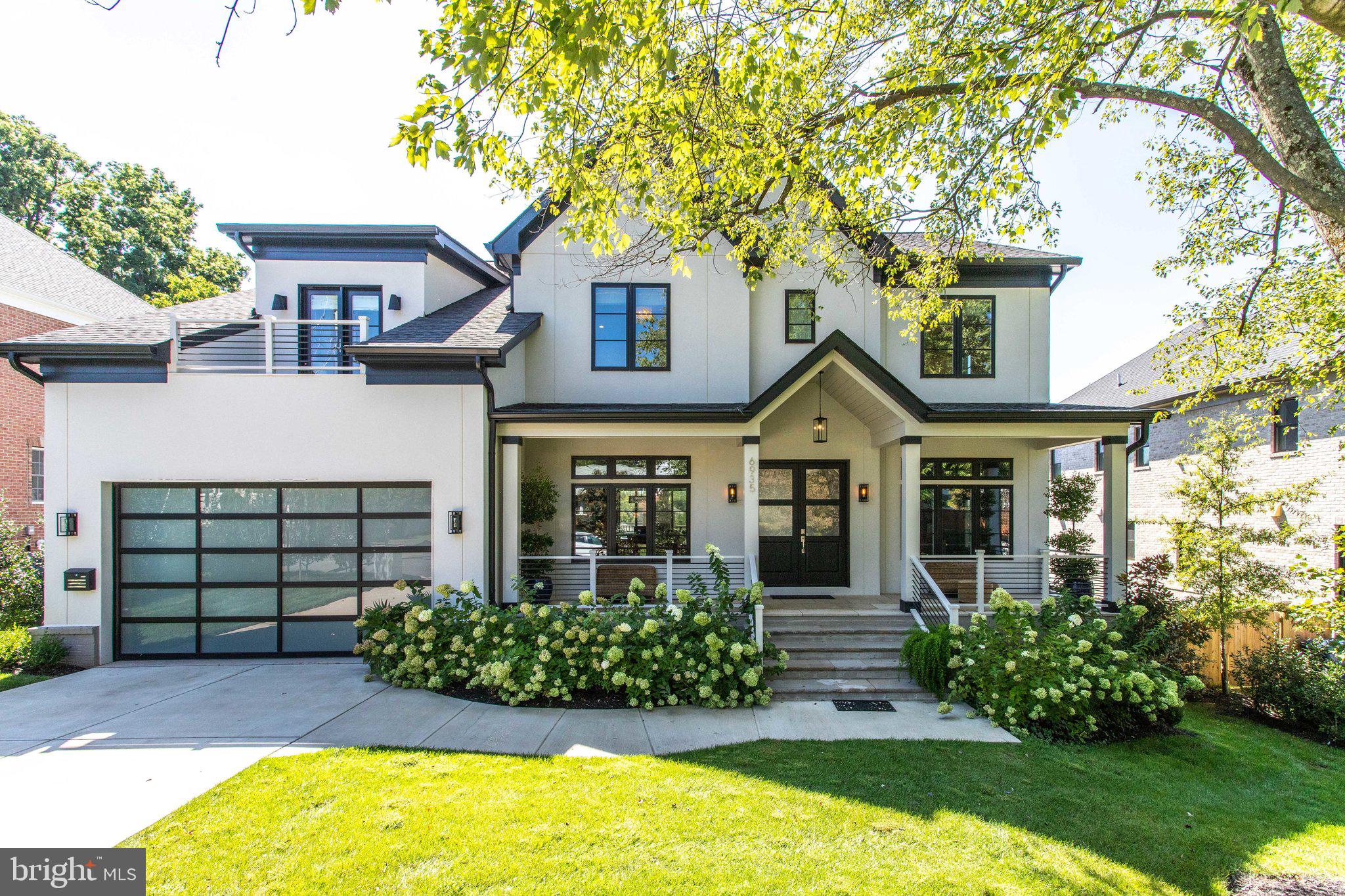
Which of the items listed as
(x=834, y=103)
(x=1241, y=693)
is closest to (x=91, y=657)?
(x=834, y=103)

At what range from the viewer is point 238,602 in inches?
352

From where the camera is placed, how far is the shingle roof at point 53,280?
1461 centimetres

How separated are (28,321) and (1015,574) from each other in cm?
2236

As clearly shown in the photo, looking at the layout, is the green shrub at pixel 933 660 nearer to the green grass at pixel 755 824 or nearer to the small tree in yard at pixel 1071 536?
the green grass at pixel 755 824

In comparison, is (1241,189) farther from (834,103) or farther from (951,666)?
(951,666)

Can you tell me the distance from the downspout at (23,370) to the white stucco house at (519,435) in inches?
1.7

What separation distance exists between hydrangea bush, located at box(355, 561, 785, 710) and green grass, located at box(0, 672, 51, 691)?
4.09 metres

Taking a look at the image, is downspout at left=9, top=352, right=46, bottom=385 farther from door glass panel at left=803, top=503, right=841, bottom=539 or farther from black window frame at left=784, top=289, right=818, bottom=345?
door glass panel at left=803, top=503, right=841, bottom=539

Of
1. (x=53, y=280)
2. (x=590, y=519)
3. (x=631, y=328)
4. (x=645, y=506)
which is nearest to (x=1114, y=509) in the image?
(x=645, y=506)

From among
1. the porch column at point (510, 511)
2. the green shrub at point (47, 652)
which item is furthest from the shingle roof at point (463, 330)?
the green shrub at point (47, 652)

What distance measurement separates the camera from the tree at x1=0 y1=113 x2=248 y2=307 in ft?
85.5

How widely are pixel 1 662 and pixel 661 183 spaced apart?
35.5 ft

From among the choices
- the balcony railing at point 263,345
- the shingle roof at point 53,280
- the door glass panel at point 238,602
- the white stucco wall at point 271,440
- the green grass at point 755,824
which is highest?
the shingle roof at point 53,280

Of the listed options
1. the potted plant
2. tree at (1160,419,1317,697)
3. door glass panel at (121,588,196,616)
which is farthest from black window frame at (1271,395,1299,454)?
door glass panel at (121,588,196,616)
